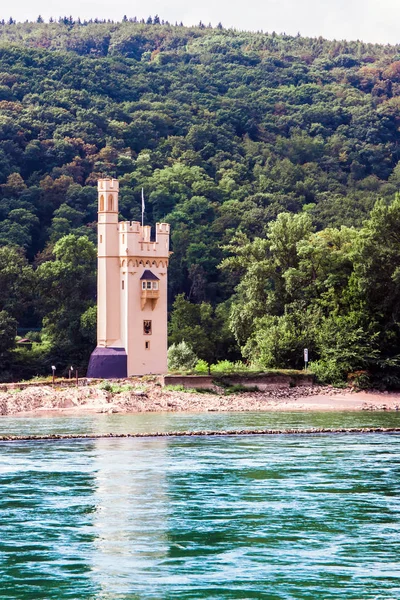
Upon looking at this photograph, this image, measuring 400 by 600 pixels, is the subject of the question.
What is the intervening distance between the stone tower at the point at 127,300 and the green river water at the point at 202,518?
22.7 m

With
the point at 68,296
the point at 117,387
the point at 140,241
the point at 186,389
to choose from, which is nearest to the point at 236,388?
the point at 186,389

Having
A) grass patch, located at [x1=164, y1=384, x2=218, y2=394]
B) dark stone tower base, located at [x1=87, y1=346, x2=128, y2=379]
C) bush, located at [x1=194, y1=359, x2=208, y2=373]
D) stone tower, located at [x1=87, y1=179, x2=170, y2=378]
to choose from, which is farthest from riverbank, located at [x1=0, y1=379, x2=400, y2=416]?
bush, located at [x1=194, y1=359, x2=208, y2=373]

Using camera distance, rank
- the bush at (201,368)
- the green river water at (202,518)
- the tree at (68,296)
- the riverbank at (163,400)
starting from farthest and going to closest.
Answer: the tree at (68,296)
the bush at (201,368)
the riverbank at (163,400)
the green river water at (202,518)

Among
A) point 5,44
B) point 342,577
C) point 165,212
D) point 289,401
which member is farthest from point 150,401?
point 5,44

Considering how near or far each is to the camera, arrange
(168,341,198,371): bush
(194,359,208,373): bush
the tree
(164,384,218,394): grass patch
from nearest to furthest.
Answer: (164,384,218,394): grass patch
(194,359,208,373): bush
(168,341,198,371): bush
the tree

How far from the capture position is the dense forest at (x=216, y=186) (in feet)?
240

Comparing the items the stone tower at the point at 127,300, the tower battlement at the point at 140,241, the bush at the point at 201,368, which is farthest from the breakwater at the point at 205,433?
the tower battlement at the point at 140,241

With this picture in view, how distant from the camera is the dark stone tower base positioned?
7081 centimetres

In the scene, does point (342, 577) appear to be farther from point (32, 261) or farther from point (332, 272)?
point (32, 261)

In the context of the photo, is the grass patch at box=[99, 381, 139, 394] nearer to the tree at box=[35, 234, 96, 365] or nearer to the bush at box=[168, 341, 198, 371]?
the bush at box=[168, 341, 198, 371]

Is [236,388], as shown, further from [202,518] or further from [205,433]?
[202,518]

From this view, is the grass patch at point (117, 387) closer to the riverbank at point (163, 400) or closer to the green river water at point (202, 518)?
the riverbank at point (163, 400)

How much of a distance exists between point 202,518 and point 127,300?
40206 millimetres

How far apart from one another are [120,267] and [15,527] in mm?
41717
